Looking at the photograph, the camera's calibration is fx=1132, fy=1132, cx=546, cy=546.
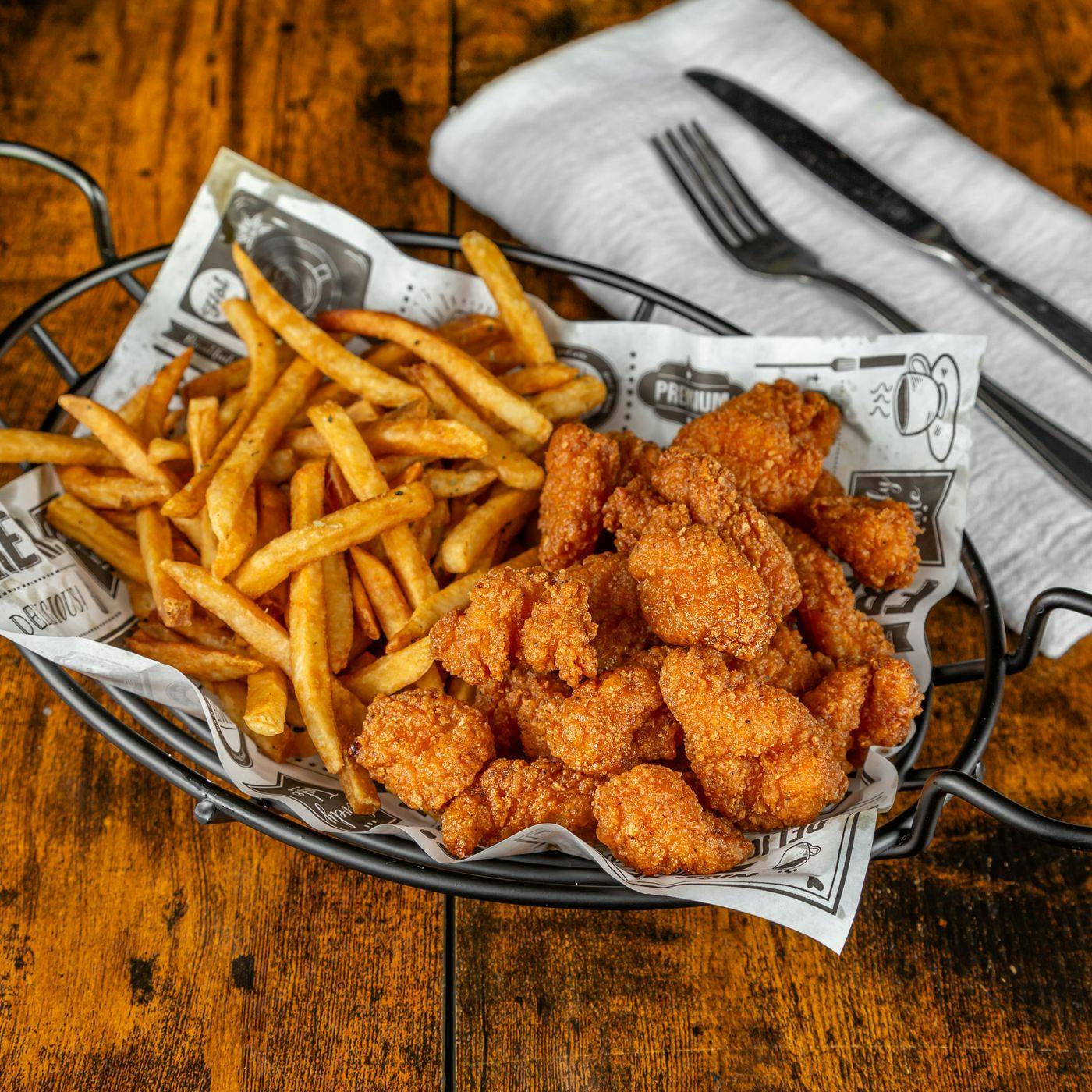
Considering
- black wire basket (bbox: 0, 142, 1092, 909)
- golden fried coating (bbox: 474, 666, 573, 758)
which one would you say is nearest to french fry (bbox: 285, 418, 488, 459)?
golden fried coating (bbox: 474, 666, 573, 758)

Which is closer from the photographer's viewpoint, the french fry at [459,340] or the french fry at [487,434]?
the french fry at [487,434]

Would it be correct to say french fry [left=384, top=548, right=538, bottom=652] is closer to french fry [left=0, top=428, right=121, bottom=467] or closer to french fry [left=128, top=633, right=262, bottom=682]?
french fry [left=128, top=633, right=262, bottom=682]

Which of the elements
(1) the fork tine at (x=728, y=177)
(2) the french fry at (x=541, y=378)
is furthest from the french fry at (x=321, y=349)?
(1) the fork tine at (x=728, y=177)

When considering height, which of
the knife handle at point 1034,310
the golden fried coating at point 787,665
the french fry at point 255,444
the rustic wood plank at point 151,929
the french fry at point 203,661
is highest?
the knife handle at point 1034,310

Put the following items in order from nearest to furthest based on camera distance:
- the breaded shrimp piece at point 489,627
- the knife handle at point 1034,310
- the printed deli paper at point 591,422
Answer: the printed deli paper at point 591,422, the breaded shrimp piece at point 489,627, the knife handle at point 1034,310

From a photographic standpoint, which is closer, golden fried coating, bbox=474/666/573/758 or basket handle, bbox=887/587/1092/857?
basket handle, bbox=887/587/1092/857

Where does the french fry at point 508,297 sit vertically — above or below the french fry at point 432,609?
above

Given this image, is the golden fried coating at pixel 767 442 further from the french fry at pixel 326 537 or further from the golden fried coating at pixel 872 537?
the french fry at pixel 326 537

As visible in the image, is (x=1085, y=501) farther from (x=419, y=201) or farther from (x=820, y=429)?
(x=419, y=201)
